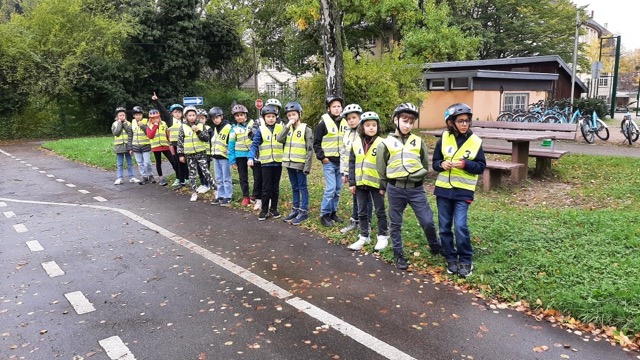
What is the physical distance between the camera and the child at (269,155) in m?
8.21

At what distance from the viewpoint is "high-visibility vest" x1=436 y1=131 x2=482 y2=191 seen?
542 centimetres

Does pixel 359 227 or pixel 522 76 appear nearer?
pixel 359 227

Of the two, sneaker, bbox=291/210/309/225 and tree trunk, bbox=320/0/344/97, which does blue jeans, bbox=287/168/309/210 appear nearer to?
sneaker, bbox=291/210/309/225

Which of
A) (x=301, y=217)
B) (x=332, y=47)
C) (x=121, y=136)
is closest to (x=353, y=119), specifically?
(x=301, y=217)

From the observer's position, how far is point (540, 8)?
128ft

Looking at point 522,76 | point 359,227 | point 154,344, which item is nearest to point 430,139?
point 522,76

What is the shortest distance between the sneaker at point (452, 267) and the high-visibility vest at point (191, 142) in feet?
20.4

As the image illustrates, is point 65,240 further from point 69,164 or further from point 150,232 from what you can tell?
point 69,164

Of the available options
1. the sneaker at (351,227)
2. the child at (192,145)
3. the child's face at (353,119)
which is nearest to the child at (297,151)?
the sneaker at (351,227)

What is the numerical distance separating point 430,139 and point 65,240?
14.6 metres

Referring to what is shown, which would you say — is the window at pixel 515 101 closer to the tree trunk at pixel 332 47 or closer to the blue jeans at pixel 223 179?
the tree trunk at pixel 332 47

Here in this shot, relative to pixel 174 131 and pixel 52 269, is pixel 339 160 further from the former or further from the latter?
pixel 174 131

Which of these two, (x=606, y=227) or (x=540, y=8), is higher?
(x=540, y=8)

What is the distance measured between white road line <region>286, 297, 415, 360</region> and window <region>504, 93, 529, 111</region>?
81.2ft
